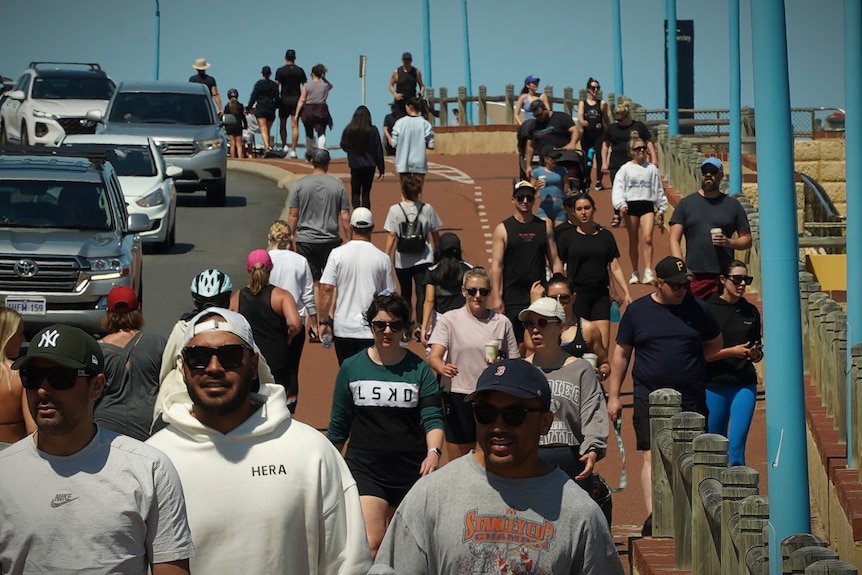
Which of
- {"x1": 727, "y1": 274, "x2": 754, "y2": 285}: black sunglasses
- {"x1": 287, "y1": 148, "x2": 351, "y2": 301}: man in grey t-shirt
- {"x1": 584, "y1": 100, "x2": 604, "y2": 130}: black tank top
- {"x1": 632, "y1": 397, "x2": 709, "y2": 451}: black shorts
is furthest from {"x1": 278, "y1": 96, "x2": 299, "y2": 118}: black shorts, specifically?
{"x1": 632, "y1": 397, "x2": 709, "y2": 451}: black shorts

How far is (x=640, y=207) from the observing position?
64.3ft

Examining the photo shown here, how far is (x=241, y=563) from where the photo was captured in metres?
5.52

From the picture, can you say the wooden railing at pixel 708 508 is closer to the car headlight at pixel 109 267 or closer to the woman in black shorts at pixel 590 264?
the woman in black shorts at pixel 590 264

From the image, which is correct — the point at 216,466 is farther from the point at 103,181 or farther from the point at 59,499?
the point at 103,181

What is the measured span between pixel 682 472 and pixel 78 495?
4.18 metres

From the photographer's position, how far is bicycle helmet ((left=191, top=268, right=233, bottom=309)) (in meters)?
9.20

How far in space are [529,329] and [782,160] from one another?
82.2 inches

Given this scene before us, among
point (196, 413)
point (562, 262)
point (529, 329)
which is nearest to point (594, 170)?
point (562, 262)

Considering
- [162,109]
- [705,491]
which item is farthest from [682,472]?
[162,109]

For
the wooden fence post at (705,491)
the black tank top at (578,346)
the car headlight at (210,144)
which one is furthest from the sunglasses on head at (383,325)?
Answer: the car headlight at (210,144)

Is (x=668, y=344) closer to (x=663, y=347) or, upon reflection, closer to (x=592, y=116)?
(x=663, y=347)

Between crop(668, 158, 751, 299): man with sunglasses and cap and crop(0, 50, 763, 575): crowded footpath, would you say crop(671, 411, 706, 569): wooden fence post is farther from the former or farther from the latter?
crop(668, 158, 751, 299): man with sunglasses and cap

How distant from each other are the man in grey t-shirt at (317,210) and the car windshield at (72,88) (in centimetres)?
1584

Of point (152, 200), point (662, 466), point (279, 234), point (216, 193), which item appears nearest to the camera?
point (662, 466)
